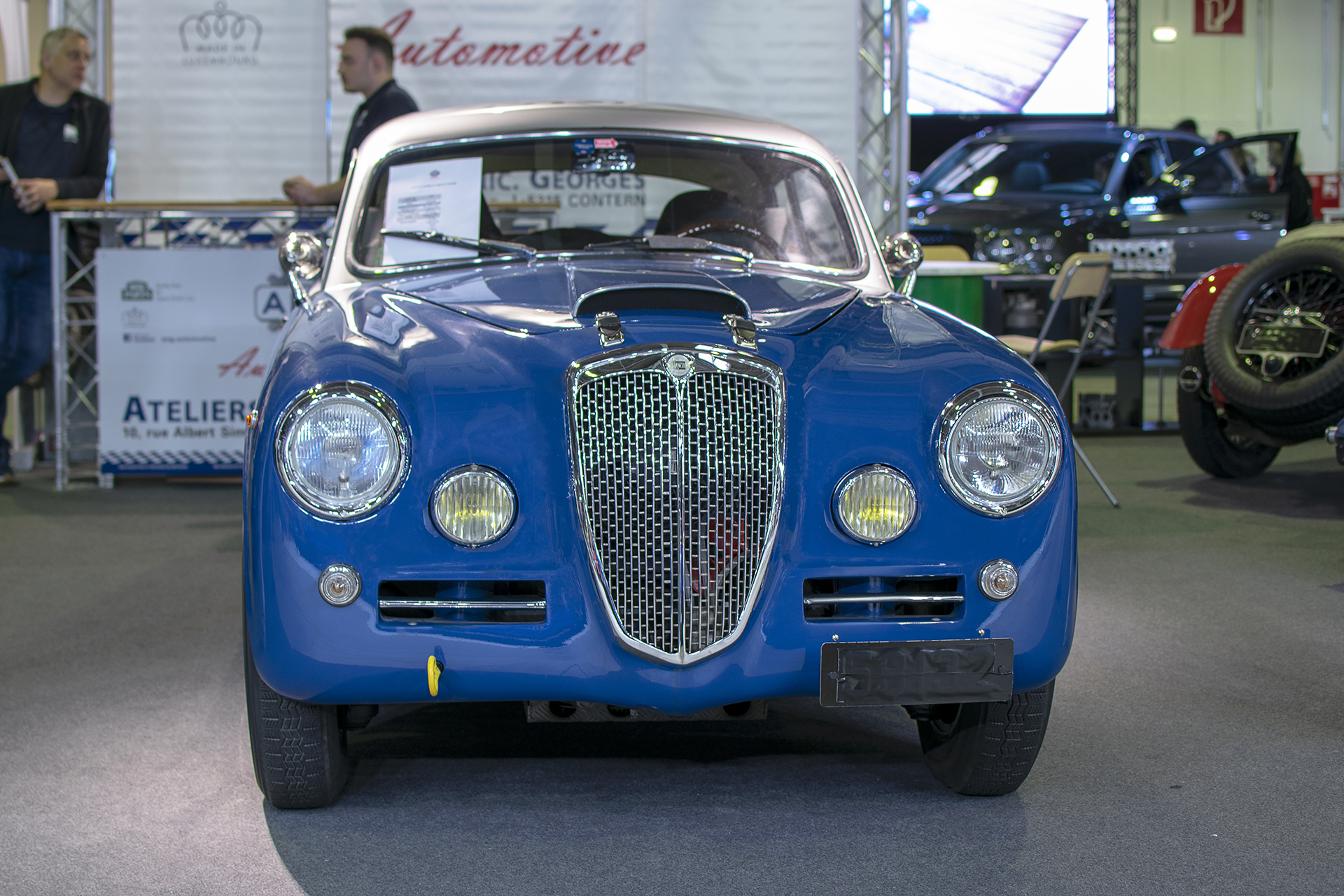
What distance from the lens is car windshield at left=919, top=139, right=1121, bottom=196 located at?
11820mm

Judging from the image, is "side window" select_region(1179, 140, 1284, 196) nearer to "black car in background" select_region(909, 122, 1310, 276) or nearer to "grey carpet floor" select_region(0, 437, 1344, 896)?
"black car in background" select_region(909, 122, 1310, 276)

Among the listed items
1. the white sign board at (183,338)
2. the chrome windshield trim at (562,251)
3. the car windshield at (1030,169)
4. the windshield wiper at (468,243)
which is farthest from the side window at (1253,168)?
the windshield wiper at (468,243)

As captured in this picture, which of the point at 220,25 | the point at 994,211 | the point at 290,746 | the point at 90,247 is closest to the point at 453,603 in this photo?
the point at 290,746

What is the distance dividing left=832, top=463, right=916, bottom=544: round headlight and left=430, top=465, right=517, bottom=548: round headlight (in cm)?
57

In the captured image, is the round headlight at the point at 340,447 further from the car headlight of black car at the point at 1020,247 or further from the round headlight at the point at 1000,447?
the car headlight of black car at the point at 1020,247

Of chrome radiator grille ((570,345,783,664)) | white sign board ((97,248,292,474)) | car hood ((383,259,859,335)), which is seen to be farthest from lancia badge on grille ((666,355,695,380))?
white sign board ((97,248,292,474))

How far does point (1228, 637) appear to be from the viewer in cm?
385

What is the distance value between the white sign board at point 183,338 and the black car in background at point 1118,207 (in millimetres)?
6014

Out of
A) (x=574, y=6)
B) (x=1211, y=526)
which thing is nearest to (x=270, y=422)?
(x=1211, y=526)

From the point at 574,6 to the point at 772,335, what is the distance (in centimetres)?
583

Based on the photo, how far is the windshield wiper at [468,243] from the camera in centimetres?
319

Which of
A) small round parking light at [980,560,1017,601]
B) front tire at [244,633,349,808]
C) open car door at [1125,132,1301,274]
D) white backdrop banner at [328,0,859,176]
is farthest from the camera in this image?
open car door at [1125,132,1301,274]

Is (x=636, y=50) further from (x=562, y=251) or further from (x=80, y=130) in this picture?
(x=562, y=251)

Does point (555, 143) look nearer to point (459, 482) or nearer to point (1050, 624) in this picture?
point (459, 482)
